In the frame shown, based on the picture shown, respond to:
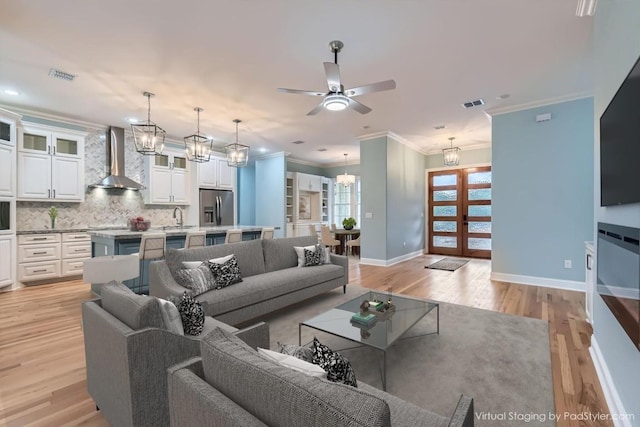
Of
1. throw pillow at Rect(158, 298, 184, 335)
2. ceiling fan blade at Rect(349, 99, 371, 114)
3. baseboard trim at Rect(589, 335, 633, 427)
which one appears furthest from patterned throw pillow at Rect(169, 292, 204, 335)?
ceiling fan blade at Rect(349, 99, 371, 114)

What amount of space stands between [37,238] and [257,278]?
4289mm

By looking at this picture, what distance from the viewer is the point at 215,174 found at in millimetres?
7668

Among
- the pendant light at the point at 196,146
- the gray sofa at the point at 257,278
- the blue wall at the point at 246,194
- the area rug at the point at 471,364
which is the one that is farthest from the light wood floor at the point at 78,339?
the blue wall at the point at 246,194

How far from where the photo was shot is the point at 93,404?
1.99 metres

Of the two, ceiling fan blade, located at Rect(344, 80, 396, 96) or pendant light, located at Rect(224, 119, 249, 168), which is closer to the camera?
ceiling fan blade, located at Rect(344, 80, 396, 96)

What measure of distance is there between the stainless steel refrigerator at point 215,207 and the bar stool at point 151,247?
3.30 meters

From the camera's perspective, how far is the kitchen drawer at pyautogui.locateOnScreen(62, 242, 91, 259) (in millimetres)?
5332

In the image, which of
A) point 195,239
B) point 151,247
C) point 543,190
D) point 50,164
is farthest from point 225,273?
point 543,190

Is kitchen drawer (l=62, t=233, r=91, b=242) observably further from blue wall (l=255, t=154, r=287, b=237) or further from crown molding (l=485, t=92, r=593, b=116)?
crown molding (l=485, t=92, r=593, b=116)

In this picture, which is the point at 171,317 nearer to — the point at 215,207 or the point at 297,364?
the point at 297,364

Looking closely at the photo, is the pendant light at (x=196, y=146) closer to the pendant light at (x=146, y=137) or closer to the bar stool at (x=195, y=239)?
the pendant light at (x=146, y=137)

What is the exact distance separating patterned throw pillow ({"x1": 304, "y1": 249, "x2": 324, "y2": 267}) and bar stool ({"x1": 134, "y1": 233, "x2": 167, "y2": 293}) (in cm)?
202

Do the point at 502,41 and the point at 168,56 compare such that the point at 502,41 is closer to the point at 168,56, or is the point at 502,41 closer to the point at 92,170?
the point at 168,56

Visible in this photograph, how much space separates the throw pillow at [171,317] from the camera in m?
1.71
